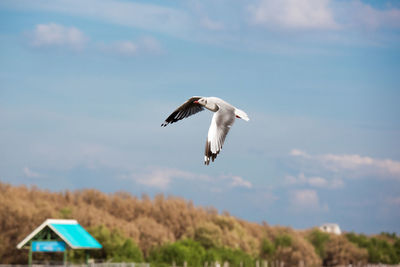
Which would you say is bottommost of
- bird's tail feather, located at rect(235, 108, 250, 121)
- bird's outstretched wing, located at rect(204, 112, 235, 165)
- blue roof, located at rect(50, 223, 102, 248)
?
blue roof, located at rect(50, 223, 102, 248)

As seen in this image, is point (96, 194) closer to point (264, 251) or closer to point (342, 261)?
point (264, 251)

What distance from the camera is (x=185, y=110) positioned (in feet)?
46.4

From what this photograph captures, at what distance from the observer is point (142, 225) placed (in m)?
62.0

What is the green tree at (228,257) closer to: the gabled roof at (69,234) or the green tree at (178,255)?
the green tree at (178,255)

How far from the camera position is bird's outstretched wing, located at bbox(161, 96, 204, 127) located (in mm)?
13883

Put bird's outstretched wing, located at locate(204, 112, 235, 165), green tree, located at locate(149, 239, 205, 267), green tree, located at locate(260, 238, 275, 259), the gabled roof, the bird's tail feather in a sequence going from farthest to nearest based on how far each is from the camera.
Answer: green tree, located at locate(260, 238, 275, 259), green tree, located at locate(149, 239, 205, 267), the gabled roof, the bird's tail feather, bird's outstretched wing, located at locate(204, 112, 235, 165)

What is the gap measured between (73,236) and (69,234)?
Result: 9.5 inches

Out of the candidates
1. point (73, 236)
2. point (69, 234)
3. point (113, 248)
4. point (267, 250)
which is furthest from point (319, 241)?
point (69, 234)

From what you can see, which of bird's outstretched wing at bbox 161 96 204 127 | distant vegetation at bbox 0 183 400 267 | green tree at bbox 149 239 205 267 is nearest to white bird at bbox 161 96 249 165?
bird's outstretched wing at bbox 161 96 204 127

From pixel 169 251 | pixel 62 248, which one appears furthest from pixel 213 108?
pixel 169 251

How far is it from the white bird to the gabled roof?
2195 cm

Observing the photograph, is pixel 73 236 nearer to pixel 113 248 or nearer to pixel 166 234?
pixel 113 248

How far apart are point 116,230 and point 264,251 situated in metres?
24.4

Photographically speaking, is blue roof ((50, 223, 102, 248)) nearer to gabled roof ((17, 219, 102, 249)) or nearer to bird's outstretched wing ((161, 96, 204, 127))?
gabled roof ((17, 219, 102, 249))
